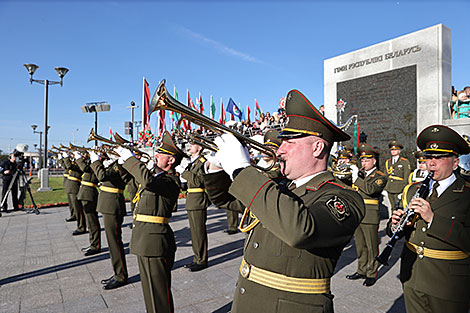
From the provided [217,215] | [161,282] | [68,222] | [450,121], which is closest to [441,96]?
[450,121]

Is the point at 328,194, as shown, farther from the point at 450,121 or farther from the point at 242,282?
the point at 450,121

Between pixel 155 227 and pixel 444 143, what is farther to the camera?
pixel 155 227

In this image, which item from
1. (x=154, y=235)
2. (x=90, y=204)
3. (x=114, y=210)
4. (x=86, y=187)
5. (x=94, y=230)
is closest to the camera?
(x=154, y=235)

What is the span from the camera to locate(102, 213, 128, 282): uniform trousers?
5.27 meters

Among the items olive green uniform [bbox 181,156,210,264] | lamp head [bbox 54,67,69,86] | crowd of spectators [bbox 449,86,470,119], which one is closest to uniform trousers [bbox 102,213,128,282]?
olive green uniform [bbox 181,156,210,264]

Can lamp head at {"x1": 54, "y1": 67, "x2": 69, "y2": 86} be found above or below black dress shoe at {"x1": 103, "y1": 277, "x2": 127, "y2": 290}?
above

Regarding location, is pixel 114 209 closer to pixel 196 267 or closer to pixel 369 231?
pixel 196 267

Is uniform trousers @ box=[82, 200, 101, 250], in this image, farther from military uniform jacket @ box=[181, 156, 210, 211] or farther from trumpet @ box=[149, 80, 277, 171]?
trumpet @ box=[149, 80, 277, 171]

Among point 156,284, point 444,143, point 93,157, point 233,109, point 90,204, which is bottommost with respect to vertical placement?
point 156,284

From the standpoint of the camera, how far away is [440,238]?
2.88 metres

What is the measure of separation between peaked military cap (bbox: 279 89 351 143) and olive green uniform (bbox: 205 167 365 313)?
0.26 metres

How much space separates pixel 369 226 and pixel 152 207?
12.5ft

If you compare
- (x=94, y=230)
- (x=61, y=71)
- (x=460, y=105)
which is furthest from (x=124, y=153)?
(x=61, y=71)

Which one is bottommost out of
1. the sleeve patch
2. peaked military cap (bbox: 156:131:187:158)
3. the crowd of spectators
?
the sleeve patch
